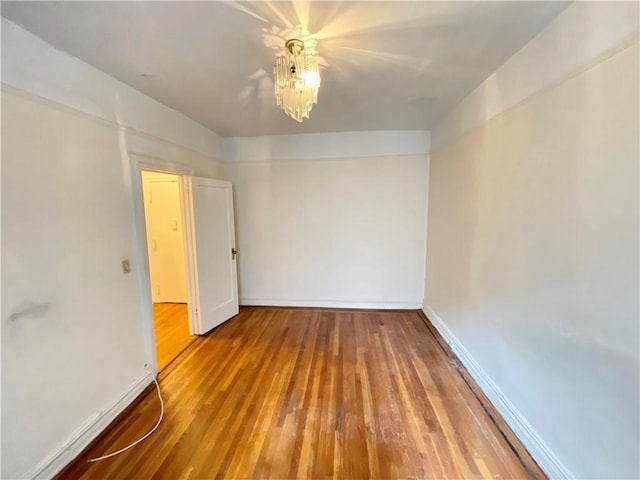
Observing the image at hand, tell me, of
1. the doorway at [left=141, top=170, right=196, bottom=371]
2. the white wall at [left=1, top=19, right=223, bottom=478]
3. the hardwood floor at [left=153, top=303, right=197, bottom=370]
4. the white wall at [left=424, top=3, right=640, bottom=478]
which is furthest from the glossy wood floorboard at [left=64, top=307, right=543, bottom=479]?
the doorway at [left=141, top=170, right=196, bottom=371]

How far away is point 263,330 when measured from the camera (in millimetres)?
3523

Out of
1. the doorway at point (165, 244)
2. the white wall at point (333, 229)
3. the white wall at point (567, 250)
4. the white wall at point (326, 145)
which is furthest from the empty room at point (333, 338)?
the doorway at point (165, 244)

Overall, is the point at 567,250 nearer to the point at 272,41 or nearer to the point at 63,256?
the point at 272,41

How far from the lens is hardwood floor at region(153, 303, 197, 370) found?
2963mm

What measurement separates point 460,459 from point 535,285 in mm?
1135

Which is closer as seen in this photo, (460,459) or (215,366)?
(460,459)

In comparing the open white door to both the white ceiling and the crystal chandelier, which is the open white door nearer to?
the white ceiling

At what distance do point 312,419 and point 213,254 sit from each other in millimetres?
2222

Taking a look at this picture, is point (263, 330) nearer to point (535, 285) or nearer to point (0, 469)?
point (0, 469)

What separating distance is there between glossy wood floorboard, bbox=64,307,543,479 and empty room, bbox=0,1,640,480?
0.02 meters

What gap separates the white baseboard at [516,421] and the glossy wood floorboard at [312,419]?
93 mm

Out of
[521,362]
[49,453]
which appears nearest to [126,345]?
[49,453]

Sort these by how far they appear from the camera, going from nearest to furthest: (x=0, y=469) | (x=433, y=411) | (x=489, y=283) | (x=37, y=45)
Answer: (x=0, y=469) < (x=37, y=45) < (x=433, y=411) < (x=489, y=283)

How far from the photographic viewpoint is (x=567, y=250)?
4.79 ft
